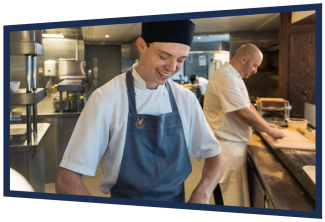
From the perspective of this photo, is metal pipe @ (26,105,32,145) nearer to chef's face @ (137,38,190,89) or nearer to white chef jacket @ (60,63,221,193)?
white chef jacket @ (60,63,221,193)

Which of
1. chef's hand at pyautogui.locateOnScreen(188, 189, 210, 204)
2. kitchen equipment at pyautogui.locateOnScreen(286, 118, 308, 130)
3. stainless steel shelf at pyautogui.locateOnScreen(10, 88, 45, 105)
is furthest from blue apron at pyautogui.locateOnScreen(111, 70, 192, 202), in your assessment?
stainless steel shelf at pyautogui.locateOnScreen(10, 88, 45, 105)

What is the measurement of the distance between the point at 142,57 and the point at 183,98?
0.32 m

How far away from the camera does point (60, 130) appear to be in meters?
2.46

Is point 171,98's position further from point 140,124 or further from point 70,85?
point 70,85

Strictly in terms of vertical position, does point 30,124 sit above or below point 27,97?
below

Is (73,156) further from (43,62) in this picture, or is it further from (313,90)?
(313,90)

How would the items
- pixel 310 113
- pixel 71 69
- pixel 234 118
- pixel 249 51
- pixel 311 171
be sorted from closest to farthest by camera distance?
pixel 311 171 → pixel 310 113 → pixel 249 51 → pixel 234 118 → pixel 71 69

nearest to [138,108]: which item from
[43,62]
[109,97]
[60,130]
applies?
[109,97]

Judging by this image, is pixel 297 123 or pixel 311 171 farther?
pixel 297 123

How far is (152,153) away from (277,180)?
0.69 m

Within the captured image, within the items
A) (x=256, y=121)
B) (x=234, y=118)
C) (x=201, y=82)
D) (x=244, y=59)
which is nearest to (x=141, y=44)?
(x=201, y=82)

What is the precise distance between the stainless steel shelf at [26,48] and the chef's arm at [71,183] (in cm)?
84

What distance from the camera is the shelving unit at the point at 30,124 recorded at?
2510mm

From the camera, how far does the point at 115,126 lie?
2.04 metres
